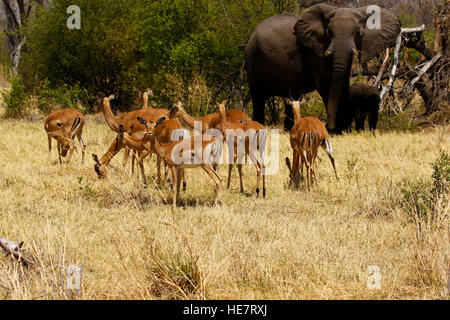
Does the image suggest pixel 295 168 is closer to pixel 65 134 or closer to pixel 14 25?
pixel 65 134

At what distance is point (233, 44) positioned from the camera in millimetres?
16359

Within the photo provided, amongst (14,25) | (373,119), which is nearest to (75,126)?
(373,119)

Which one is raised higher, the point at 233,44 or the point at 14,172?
the point at 233,44

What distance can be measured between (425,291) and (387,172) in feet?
16.1

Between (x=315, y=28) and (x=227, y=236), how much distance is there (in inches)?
344

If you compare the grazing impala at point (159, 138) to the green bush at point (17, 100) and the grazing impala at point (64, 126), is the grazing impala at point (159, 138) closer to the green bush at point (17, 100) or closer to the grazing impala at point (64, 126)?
the grazing impala at point (64, 126)

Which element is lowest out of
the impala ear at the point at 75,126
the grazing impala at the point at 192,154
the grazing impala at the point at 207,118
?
the grazing impala at the point at 192,154

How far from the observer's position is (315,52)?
1367cm

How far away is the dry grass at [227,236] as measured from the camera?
15.3 ft

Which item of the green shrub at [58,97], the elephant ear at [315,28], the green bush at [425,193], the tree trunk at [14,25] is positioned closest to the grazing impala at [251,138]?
the green bush at [425,193]
